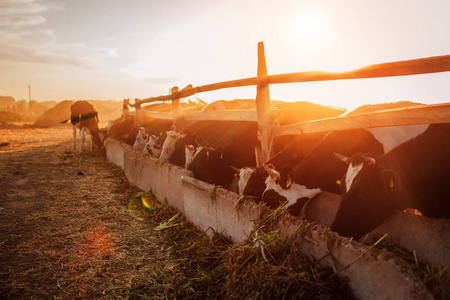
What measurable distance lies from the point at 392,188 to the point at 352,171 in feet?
1.54

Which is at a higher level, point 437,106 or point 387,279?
point 437,106

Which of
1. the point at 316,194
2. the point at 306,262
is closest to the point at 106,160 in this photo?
the point at 316,194

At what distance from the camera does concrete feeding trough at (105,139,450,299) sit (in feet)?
6.59

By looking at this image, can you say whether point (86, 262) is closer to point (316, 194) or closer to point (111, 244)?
point (111, 244)

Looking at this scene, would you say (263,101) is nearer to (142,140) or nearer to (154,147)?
(154,147)

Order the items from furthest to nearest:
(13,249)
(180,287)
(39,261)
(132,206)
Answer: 1. (132,206)
2. (13,249)
3. (39,261)
4. (180,287)

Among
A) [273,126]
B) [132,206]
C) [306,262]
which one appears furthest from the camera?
[132,206]

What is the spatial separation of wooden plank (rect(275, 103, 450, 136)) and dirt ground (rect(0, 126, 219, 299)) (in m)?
2.36

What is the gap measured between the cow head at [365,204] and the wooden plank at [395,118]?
0.40 m

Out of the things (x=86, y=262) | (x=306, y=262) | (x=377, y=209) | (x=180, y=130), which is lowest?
(x=86, y=262)

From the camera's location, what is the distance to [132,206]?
5.64 meters

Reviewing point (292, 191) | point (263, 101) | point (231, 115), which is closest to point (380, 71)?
point (292, 191)

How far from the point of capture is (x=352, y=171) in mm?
3268

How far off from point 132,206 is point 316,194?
3.44 meters
